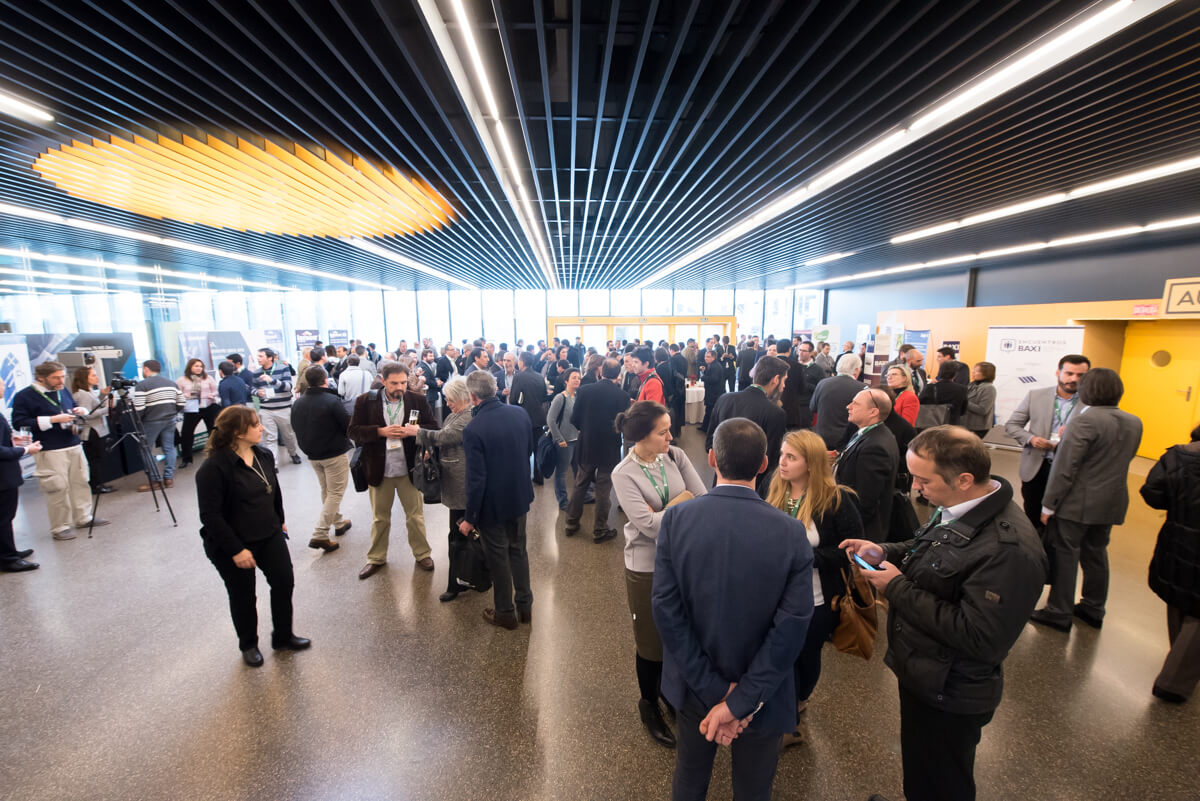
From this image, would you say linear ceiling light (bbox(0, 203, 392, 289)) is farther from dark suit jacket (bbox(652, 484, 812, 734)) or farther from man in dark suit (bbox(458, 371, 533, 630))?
dark suit jacket (bbox(652, 484, 812, 734))

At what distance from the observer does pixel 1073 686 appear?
2.72m

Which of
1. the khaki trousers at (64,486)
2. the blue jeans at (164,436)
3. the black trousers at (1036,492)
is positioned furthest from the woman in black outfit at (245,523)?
the black trousers at (1036,492)

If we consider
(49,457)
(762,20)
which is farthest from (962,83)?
(49,457)

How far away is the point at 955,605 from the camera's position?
146cm

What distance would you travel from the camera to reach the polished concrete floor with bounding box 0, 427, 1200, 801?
2170 millimetres

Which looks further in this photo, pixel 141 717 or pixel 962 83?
pixel 962 83

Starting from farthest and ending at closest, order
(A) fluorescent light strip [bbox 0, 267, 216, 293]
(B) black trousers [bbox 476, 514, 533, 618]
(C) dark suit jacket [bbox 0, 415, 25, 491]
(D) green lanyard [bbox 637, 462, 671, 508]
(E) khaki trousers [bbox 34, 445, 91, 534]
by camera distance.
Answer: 1. (A) fluorescent light strip [bbox 0, 267, 216, 293]
2. (E) khaki trousers [bbox 34, 445, 91, 534]
3. (C) dark suit jacket [bbox 0, 415, 25, 491]
4. (B) black trousers [bbox 476, 514, 533, 618]
5. (D) green lanyard [bbox 637, 462, 671, 508]

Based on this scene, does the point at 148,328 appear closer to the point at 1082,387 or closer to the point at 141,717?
the point at 141,717

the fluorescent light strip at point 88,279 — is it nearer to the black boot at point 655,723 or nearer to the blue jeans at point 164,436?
the blue jeans at point 164,436

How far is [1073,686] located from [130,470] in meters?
10.2

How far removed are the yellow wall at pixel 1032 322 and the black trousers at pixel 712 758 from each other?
32.0 ft

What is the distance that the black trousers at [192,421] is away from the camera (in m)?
7.20

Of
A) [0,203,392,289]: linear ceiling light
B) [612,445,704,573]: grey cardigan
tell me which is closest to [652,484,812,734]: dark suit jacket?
[612,445,704,573]: grey cardigan

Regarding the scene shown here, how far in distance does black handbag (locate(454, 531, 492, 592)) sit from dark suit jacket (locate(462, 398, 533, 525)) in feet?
0.82
